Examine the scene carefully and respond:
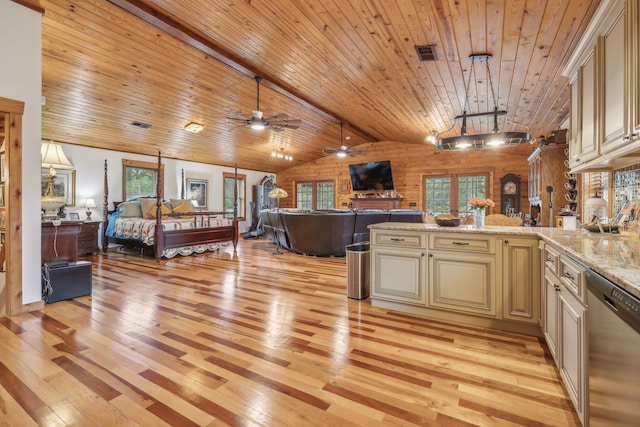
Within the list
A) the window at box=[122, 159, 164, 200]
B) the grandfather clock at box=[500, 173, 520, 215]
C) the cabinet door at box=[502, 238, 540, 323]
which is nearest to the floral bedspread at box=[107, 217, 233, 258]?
the window at box=[122, 159, 164, 200]

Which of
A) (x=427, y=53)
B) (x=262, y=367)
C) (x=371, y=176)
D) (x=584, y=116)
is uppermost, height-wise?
(x=427, y=53)

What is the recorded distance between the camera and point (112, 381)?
1.92 meters

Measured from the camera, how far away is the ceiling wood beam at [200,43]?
3.34 meters

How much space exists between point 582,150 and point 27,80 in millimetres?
4871

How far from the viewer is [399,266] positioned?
313 centimetres

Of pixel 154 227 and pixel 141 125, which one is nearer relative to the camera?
pixel 154 227

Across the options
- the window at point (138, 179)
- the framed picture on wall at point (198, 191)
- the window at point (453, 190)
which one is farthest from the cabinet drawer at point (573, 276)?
the framed picture on wall at point (198, 191)

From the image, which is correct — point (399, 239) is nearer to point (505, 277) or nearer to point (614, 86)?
point (505, 277)

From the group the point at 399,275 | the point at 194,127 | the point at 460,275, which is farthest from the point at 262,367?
the point at 194,127

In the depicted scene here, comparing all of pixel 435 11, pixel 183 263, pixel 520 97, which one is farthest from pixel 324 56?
pixel 183 263

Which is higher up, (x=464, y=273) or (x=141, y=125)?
(x=141, y=125)

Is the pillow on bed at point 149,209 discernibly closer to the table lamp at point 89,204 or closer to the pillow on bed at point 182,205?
the pillow on bed at point 182,205

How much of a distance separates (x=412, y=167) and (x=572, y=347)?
8.29m

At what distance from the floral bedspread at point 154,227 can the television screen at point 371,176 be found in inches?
179
